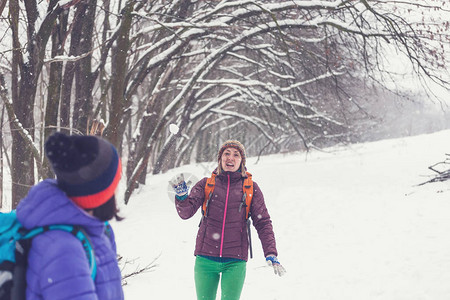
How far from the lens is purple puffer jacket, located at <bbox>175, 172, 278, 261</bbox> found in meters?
3.17

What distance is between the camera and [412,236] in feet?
23.1

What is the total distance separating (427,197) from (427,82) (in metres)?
3.00

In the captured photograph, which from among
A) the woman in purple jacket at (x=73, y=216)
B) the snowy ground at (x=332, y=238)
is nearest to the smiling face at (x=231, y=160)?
the woman in purple jacket at (x=73, y=216)

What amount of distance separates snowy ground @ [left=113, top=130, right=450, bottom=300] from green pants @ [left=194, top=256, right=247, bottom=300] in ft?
7.29

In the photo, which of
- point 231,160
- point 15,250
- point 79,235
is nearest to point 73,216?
point 79,235

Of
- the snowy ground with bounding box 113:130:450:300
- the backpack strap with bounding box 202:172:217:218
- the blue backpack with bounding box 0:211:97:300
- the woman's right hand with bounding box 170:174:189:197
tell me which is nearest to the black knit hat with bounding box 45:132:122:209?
the blue backpack with bounding box 0:211:97:300

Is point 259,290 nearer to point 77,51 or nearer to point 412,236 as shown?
point 412,236

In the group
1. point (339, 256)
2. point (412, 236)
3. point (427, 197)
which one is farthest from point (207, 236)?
point (427, 197)

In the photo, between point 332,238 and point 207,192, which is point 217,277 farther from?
point 332,238

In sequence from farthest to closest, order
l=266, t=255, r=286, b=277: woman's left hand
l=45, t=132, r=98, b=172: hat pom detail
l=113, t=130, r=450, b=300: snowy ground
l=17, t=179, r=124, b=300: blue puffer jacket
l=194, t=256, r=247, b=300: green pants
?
l=113, t=130, r=450, b=300: snowy ground, l=194, t=256, r=247, b=300: green pants, l=266, t=255, r=286, b=277: woman's left hand, l=45, t=132, r=98, b=172: hat pom detail, l=17, t=179, r=124, b=300: blue puffer jacket

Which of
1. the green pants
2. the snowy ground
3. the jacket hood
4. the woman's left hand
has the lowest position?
the snowy ground

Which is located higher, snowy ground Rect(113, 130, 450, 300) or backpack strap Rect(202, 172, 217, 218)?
backpack strap Rect(202, 172, 217, 218)

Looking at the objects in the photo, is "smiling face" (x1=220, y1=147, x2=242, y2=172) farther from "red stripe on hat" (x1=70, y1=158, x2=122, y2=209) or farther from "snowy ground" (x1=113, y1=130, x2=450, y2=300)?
"snowy ground" (x1=113, y1=130, x2=450, y2=300)

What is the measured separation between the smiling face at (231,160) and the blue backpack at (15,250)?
2052 millimetres
